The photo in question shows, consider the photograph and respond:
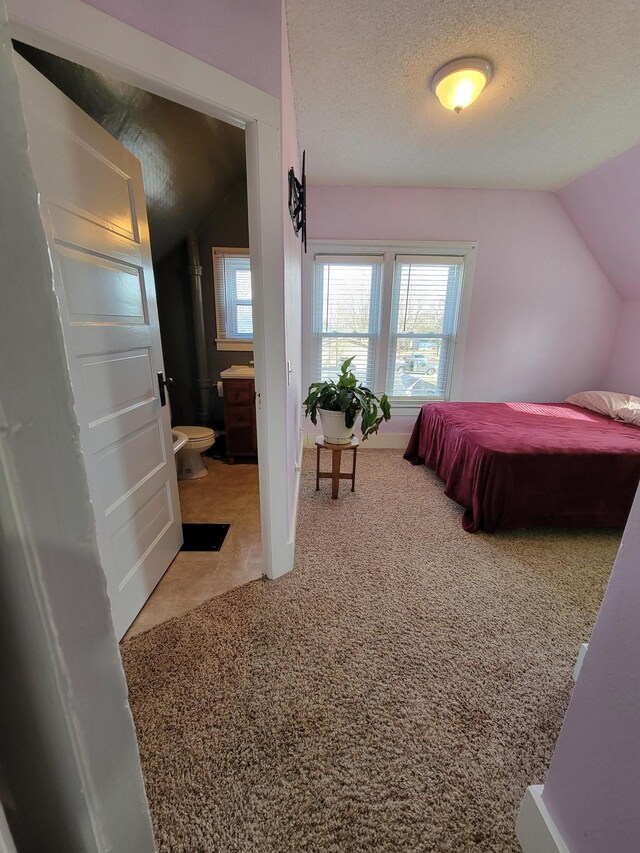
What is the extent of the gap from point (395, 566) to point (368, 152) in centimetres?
302

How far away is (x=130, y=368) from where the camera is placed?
141 centimetres

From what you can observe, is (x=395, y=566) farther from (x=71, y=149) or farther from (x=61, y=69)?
(x=61, y=69)

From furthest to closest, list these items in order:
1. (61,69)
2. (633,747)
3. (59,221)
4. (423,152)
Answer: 1. (423,152)
2. (61,69)
3. (59,221)
4. (633,747)

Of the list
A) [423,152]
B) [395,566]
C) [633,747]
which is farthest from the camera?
[423,152]

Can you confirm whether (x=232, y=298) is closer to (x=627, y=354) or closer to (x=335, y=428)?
(x=335, y=428)

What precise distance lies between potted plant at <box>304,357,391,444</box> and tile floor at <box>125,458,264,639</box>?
817mm

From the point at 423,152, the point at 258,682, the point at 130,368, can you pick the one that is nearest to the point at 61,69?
the point at 130,368

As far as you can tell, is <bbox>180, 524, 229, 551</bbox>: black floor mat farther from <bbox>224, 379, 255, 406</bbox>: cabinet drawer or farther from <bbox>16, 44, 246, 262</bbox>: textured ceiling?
<bbox>16, 44, 246, 262</bbox>: textured ceiling

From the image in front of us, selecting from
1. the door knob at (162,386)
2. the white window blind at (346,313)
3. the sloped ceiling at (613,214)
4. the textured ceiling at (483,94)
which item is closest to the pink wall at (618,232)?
the sloped ceiling at (613,214)

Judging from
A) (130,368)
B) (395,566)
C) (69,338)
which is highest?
(69,338)

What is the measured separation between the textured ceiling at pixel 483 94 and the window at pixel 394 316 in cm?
69

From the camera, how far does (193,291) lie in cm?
319

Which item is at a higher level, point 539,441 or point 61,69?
point 61,69

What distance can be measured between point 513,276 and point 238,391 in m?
2.99
